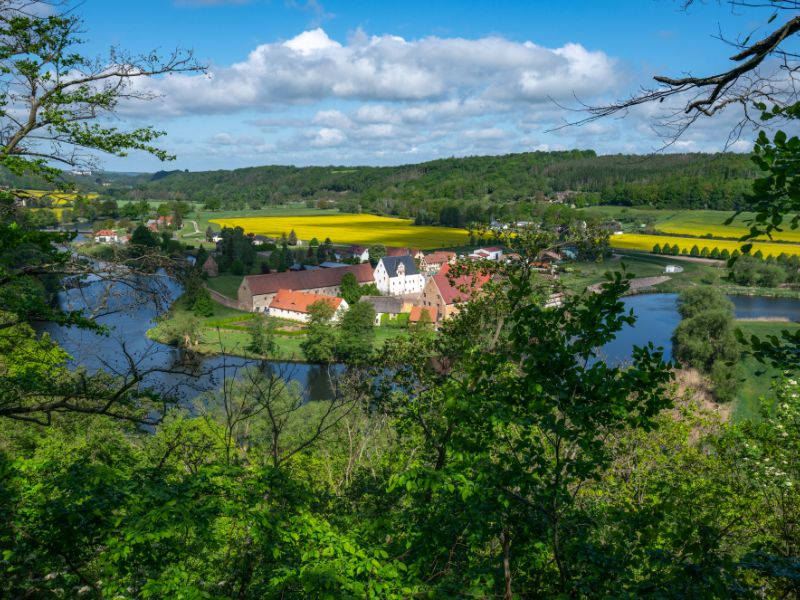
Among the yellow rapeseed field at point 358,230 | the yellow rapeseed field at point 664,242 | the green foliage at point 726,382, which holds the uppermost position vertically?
the yellow rapeseed field at point 358,230

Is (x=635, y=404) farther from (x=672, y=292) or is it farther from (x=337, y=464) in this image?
(x=672, y=292)

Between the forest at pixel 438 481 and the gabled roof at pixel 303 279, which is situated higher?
the forest at pixel 438 481

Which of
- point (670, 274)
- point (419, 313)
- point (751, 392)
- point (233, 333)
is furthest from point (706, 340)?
point (233, 333)

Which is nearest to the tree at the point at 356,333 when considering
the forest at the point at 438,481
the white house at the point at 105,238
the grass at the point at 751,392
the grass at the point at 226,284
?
the grass at the point at 226,284

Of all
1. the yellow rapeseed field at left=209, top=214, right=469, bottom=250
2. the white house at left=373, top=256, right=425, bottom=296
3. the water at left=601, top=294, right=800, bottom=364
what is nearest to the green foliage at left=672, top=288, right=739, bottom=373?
the water at left=601, top=294, right=800, bottom=364

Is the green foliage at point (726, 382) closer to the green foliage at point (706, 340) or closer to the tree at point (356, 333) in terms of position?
the green foliage at point (706, 340)

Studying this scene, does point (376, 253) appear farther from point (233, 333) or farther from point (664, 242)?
point (664, 242)

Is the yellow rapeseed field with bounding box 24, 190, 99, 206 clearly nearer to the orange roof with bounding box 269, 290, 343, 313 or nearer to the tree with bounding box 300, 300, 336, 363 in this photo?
the tree with bounding box 300, 300, 336, 363

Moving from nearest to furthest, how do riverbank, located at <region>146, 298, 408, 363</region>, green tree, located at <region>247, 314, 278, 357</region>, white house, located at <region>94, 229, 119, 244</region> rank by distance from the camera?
1. white house, located at <region>94, 229, 119, 244</region>
2. green tree, located at <region>247, 314, 278, 357</region>
3. riverbank, located at <region>146, 298, 408, 363</region>
